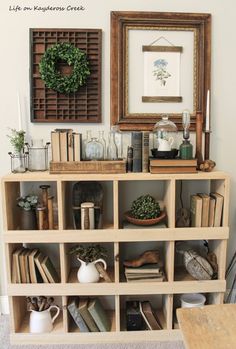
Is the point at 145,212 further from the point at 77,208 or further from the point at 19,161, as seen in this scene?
the point at 19,161

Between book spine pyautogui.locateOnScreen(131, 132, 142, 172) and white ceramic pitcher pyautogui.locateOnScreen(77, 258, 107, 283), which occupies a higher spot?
book spine pyautogui.locateOnScreen(131, 132, 142, 172)

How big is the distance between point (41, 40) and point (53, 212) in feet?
3.59

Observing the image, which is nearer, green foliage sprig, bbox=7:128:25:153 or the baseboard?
green foliage sprig, bbox=7:128:25:153

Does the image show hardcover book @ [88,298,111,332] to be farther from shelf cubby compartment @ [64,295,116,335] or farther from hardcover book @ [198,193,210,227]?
hardcover book @ [198,193,210,227]

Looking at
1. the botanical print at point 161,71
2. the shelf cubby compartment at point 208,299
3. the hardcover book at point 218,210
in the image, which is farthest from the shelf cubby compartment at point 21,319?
the botanical print at point 161,71

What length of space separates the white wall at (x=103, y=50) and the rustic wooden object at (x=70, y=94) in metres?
0.04

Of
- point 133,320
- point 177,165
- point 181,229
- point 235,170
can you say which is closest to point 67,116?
point 177,165

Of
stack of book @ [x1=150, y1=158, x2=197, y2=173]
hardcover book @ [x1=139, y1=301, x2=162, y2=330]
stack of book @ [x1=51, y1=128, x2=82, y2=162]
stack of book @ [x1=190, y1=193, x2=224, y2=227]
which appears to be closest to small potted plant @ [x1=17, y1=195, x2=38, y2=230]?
stack of book @ [x1=51, y1=128, x2=82, y2=162]

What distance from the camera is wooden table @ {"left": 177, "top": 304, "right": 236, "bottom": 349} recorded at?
44.5 inches

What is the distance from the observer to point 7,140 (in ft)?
7.00

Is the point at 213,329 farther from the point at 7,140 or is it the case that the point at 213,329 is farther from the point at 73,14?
the point at 73,14

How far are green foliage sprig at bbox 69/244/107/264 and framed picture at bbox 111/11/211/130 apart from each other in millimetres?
808

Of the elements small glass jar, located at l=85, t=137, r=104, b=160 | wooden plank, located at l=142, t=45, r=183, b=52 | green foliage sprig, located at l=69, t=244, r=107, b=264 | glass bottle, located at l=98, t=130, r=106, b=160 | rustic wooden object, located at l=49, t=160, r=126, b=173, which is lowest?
green foliage sprig, located at l=69, t=244, r=107, b=264

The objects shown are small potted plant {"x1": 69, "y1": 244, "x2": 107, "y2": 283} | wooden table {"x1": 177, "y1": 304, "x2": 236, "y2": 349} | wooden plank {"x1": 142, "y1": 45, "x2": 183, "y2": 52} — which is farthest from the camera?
wooden plank {"x1": 142, "y1": 45, "x2": 183, "y2": 52}
